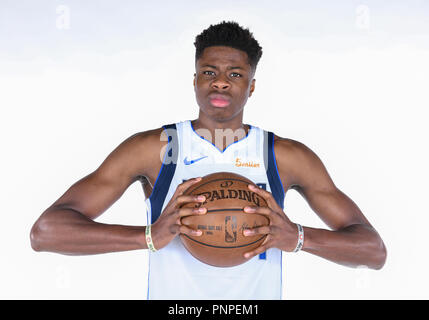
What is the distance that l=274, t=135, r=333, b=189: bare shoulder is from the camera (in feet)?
6.93

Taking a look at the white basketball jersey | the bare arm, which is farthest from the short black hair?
the bare arm

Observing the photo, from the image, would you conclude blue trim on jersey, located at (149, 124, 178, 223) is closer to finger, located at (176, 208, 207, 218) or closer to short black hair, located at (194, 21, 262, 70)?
finger, located at (176, 208, 207, 218)

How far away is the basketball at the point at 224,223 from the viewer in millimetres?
1570

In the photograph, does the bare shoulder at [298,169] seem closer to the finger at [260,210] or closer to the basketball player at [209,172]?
the basketball player at [209,172]

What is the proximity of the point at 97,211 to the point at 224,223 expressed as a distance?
0.67 metres

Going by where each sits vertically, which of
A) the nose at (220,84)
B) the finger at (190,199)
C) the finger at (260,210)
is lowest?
the finger at (260,210)

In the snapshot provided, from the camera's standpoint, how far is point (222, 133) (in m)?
2.18

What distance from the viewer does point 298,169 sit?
2.12m

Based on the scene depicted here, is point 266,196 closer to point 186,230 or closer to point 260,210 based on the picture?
point 260,210

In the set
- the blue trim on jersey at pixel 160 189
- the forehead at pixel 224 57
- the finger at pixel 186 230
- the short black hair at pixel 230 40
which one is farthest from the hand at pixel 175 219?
the short black hair at pixel 230 40

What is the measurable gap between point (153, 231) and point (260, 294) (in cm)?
66

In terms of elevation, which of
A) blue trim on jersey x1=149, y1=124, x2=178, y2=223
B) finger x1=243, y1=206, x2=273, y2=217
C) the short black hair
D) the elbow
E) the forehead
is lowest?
the elbow

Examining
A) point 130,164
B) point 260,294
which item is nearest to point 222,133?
point 130,164

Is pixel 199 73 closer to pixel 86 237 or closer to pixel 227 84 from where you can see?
pixel 227 84
